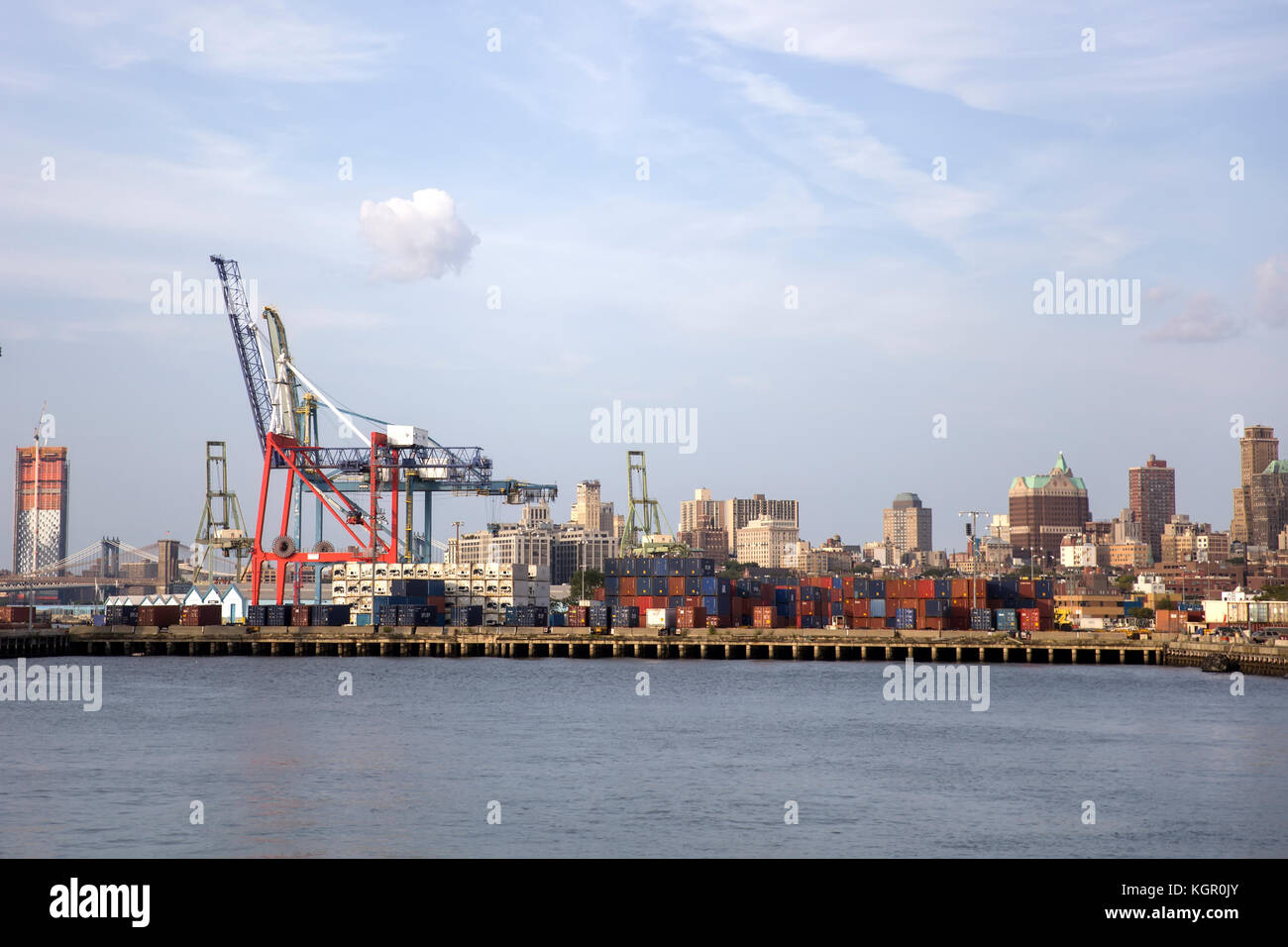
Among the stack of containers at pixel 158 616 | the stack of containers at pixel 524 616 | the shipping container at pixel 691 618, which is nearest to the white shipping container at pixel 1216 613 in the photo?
the shipping container at pixel 691 618

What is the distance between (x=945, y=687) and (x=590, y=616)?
1875 inches

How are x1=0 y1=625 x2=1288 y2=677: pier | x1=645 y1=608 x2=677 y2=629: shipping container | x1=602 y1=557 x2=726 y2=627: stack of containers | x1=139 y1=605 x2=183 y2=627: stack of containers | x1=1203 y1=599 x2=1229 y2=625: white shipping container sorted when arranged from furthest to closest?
1. x1=1203 y1=599 x2=1229 y2=625: white shipping container
2. x1=139 y1=605 x2=183 y2=627: stack of containers
3. x1=602 y1=557 x2=726 y2=627: stack of containers
4. x1=645 y1=608 x2=677 y2=629: shipping container
5. x1=0 y1=625 x2=1288 y2=677: pier

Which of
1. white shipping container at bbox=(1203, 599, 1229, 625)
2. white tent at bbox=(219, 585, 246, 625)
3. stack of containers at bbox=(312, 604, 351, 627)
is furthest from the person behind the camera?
white tent at bbox=(219, 585, 246, 625)

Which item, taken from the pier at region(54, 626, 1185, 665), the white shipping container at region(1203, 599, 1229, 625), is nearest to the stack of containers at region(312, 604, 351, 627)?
the pier at region(54, 626, 1185, 665)

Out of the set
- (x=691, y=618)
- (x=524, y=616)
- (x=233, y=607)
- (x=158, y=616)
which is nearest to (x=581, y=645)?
(x=691, y=618)

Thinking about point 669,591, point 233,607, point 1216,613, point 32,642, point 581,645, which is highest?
point 669,591

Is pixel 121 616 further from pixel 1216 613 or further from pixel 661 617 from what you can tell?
pixel 1216 613

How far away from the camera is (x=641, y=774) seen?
1476 inches

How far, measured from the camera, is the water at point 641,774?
2831cm

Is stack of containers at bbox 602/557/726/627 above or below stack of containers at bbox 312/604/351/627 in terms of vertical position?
above

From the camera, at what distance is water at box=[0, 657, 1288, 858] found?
28312 millimetres

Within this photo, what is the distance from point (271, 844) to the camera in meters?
27.7

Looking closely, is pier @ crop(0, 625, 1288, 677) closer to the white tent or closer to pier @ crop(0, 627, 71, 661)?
pier @ crop(0, 627, 71, 661)
